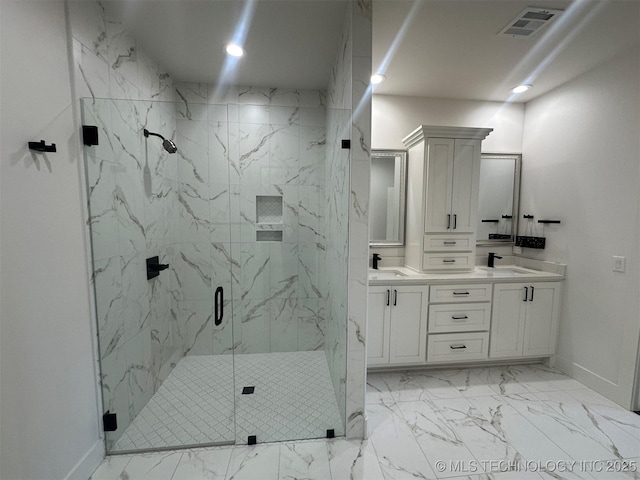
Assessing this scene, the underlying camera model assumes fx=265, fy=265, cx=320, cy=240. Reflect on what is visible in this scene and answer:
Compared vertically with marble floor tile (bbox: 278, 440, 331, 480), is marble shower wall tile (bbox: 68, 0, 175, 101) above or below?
above

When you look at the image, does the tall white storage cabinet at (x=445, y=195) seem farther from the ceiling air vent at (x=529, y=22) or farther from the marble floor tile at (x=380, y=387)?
the marble floor tile at (x=380, y=387)

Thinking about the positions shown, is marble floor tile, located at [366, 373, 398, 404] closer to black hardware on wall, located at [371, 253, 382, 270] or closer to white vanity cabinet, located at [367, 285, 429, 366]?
white vanity cabinet, located at [367, 285, 429, 366]

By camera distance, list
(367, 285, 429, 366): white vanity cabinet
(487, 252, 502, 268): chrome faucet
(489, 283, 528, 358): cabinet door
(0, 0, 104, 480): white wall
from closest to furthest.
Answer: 1. (0, 0, 104, 480): white wall
2. (367, 285, 429, 366): white vanity cabinet
3. (489, 283, 528, 358): cabinet door
4. (487, 252, 502, 268): chrome faucet

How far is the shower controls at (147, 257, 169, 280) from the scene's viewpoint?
6.48 ft

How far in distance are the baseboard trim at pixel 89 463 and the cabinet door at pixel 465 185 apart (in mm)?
3000

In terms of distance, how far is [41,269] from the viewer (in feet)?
3.86

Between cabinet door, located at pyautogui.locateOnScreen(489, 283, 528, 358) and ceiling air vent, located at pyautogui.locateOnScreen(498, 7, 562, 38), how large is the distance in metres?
1.93

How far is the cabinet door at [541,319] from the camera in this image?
96.0 inches

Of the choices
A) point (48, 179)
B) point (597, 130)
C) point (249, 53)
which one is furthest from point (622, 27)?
point (48, 179)

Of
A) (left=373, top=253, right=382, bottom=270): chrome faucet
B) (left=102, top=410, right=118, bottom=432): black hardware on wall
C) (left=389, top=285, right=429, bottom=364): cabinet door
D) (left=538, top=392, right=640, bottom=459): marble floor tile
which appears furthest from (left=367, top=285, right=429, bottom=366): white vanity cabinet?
(left=102, top=410, right=118, bottom=432): black hardware on wall

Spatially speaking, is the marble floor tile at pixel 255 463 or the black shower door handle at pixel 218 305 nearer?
the marble floor tile at pixel 255 463

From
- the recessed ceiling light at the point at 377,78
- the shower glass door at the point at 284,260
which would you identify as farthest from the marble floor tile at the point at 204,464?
the recessed ceiling light at the point at 377,78

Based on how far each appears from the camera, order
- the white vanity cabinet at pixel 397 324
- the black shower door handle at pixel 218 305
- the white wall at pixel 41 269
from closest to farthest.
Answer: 1. the white wall at pixel 41 269
2. the black shower door handle at pixel 218 305
3. the white vanity cabinet at pixel 397 324

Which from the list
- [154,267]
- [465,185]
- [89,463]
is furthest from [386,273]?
[89,463]
